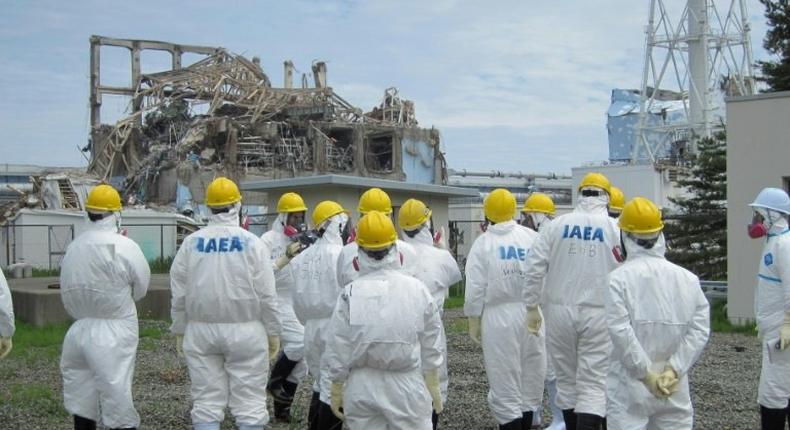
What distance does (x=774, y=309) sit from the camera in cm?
688

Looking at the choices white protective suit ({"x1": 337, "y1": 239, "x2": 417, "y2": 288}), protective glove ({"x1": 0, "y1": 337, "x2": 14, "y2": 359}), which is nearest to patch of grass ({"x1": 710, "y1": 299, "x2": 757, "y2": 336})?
white protective suit ({"x1": 337, "y1": 239, "x2": 417, "y2": 288})

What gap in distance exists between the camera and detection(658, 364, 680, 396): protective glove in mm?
4910

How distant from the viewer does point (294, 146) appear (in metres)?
37.4

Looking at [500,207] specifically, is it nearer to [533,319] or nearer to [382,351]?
[533,319]

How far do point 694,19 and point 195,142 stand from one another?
77.1 ft

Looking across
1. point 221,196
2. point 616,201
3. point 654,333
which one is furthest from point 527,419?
point 221,196

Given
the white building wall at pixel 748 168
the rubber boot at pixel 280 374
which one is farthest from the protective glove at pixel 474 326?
the white building wall at pixel 748 168

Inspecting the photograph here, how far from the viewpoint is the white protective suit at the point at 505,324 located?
7328 mm

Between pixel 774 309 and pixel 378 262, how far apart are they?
3.41 metres

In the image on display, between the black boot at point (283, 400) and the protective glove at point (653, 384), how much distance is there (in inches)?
171

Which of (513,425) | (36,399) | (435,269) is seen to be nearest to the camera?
(513,425)

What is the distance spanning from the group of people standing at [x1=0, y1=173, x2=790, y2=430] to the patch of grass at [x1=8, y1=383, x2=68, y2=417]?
221cm

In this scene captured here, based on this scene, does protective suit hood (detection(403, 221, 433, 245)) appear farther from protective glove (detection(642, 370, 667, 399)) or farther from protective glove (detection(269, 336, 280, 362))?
protective glove (detection(642, 370, 667, 399))

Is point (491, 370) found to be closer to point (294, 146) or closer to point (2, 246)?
point (2, 246)
